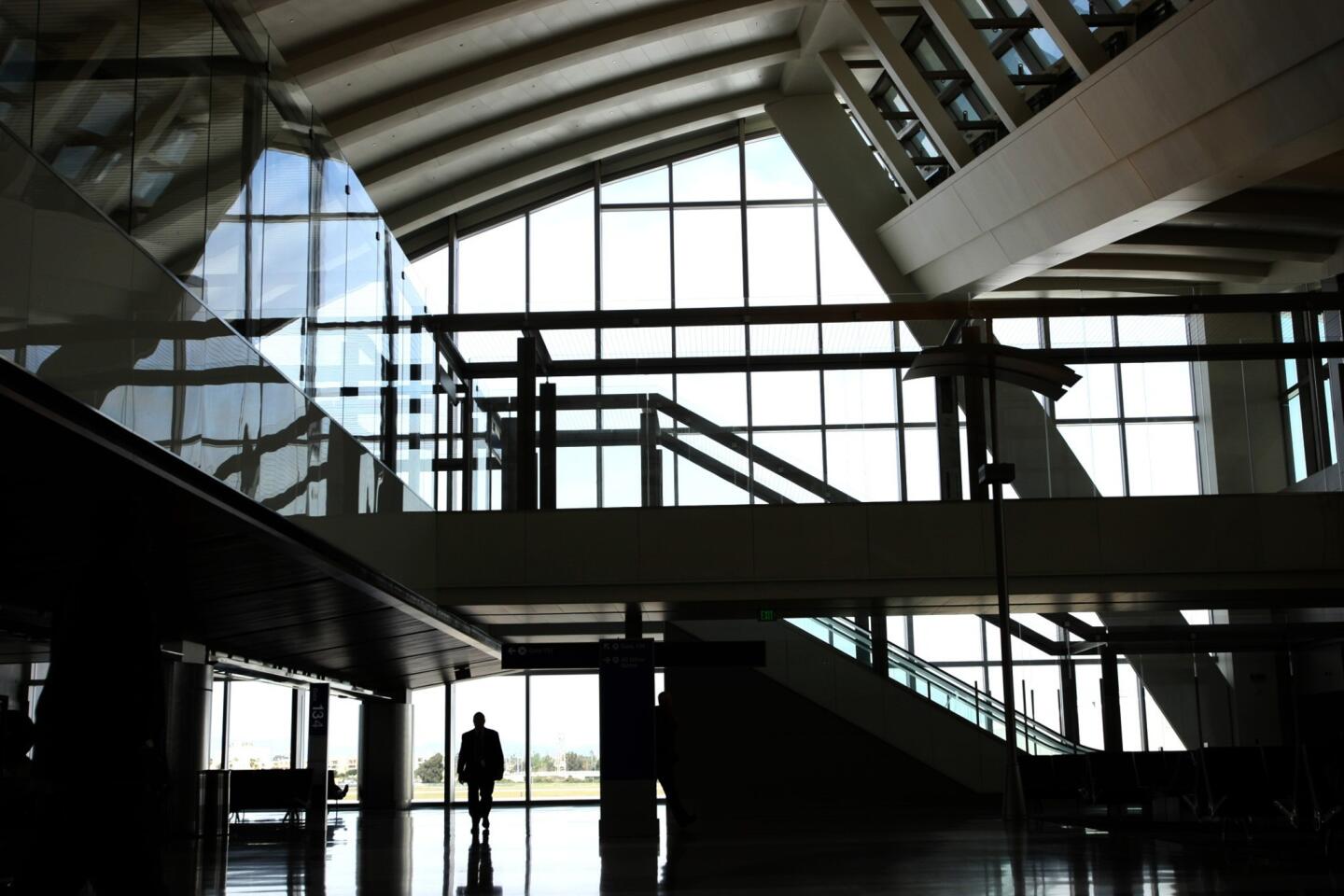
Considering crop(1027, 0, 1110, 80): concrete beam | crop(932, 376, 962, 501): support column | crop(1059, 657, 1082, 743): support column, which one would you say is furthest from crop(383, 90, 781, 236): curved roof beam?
Answer: crop(1059, 657, 1082, 743): support column

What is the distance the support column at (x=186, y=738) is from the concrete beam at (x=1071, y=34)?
1654 cm

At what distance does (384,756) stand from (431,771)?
4054 mm

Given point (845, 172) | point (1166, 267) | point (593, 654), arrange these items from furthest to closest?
point (845, 172) → point (1166, 267) → point (593, 654)

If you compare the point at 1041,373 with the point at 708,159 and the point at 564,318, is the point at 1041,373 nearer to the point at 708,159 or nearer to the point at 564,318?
the point at 564,318

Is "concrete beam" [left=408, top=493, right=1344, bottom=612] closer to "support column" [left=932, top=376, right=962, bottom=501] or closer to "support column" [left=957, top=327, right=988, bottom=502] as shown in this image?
"support column" [left=932, top=376, right=962, bottom=501]

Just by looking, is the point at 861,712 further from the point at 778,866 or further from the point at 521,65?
the point at 521,65

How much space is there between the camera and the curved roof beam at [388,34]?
25312 millimetres

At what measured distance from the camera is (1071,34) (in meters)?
22.2

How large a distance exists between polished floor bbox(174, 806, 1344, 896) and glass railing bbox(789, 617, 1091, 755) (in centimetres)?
720

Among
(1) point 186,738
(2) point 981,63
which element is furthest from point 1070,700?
(1) point 186,738

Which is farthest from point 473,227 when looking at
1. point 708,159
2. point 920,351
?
point 920,351

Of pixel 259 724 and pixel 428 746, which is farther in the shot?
pixel 428 746

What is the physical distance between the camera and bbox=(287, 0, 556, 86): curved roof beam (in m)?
25.3

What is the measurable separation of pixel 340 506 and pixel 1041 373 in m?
11.6
